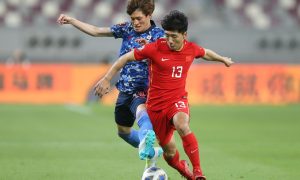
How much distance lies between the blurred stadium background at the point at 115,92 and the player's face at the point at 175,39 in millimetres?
1756

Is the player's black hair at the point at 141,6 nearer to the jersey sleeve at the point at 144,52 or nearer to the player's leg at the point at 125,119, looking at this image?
the jersey sleeve at the point at 144,52

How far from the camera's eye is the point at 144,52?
8664 mm

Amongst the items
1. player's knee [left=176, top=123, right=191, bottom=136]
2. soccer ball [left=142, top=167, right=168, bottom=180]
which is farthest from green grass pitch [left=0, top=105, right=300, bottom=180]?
player's knee [left=176, top=123, right=191, bottom=136]

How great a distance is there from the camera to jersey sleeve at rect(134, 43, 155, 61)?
8.63 m

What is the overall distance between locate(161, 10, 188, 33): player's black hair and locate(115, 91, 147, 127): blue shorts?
1121 millimetres

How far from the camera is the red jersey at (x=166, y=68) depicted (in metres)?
8.70

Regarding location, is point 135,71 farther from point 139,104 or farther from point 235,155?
point 235,155

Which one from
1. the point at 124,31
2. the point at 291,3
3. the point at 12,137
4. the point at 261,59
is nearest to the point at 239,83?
the point at 261,59

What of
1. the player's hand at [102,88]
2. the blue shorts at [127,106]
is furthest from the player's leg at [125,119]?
the player's hand at [102,88]

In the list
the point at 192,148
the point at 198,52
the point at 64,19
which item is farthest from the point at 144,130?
the point at 64,19

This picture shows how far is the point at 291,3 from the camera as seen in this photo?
109 feet

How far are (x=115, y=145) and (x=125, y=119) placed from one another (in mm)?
4061

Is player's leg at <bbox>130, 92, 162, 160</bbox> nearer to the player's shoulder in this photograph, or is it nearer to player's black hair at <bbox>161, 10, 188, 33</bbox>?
the player's shoulder

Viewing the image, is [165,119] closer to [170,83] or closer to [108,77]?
[170,83]
